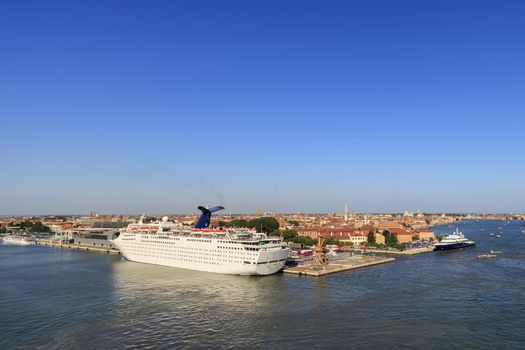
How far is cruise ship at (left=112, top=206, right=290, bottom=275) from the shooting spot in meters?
36.1

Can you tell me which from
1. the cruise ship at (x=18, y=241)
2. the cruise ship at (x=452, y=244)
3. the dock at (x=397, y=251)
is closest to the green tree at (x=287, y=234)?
the dock at (x=397, y=251)

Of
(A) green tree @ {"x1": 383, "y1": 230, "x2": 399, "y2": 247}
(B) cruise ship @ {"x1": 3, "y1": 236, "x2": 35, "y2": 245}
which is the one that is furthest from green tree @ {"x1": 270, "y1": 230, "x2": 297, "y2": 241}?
(B) cruise ship @ {"x1": 3, "y1": 236, "x2": 35, "y2": 245}

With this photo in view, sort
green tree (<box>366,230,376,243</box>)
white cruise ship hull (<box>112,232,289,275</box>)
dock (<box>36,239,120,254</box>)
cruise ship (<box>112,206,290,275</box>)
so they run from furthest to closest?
green tree (<box>366,230,376,243</box>) < dock (<box>36,239,120,254</box>) < cruise ship (<box>112,206,290,275</box>) < white cruise ship hull (<box>112,232,289,275</box>)

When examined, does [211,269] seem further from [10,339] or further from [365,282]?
[10,339]

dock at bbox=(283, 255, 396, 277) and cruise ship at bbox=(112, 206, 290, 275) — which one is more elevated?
cruise ship at bbox=(112, 206, 290, 275)

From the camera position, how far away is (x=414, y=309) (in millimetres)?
24547

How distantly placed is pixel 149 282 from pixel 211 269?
253 inches

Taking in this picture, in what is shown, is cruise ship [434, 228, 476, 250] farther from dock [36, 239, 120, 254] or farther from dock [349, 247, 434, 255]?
dock [36, 239, 120, 254]

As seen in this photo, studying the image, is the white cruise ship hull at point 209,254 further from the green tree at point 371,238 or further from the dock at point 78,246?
the green tree at point 371,238

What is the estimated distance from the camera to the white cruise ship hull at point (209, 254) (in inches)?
1415

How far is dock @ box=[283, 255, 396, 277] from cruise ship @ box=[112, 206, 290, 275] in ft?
6.28

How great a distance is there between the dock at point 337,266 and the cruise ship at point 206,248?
75.3 inches

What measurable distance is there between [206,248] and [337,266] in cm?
1306

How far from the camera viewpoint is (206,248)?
3891 centimetres
